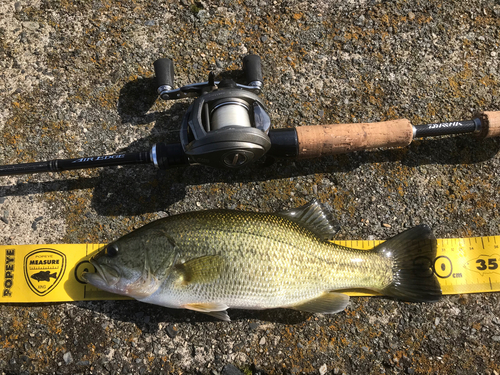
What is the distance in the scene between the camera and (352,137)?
2406 millimetres

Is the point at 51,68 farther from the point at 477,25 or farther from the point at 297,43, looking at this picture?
the point at 477,25

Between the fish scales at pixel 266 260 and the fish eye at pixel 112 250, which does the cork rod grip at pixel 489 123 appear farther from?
the fish eye at pixel 112 250

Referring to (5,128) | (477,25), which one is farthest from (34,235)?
(477,25)

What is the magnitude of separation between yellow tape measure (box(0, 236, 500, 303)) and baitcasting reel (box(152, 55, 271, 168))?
3.49 ft

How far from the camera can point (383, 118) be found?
2809 mm

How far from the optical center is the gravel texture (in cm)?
246

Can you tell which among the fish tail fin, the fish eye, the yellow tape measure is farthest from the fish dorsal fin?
the fish eye

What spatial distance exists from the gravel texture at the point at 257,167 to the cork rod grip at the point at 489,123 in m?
0.29

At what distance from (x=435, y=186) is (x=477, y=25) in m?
1.61

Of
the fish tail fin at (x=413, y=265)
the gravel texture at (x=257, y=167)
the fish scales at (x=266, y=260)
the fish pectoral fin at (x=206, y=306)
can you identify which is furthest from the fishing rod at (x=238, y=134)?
the fish pectoral fin at (x=206, y=306)

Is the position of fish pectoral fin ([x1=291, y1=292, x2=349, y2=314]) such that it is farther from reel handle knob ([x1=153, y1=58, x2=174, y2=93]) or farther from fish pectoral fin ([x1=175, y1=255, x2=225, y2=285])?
reel handle knob ([x1=153, y1=58, x2=174, y2=93])

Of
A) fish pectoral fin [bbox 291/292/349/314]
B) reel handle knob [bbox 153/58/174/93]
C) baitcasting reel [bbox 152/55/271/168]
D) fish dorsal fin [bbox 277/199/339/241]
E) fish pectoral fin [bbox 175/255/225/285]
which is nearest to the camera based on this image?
baitcasting reel [bbox 152/55/271/168]

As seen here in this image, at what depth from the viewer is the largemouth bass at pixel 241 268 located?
7.00ft

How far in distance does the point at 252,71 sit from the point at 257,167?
762 millimetres
